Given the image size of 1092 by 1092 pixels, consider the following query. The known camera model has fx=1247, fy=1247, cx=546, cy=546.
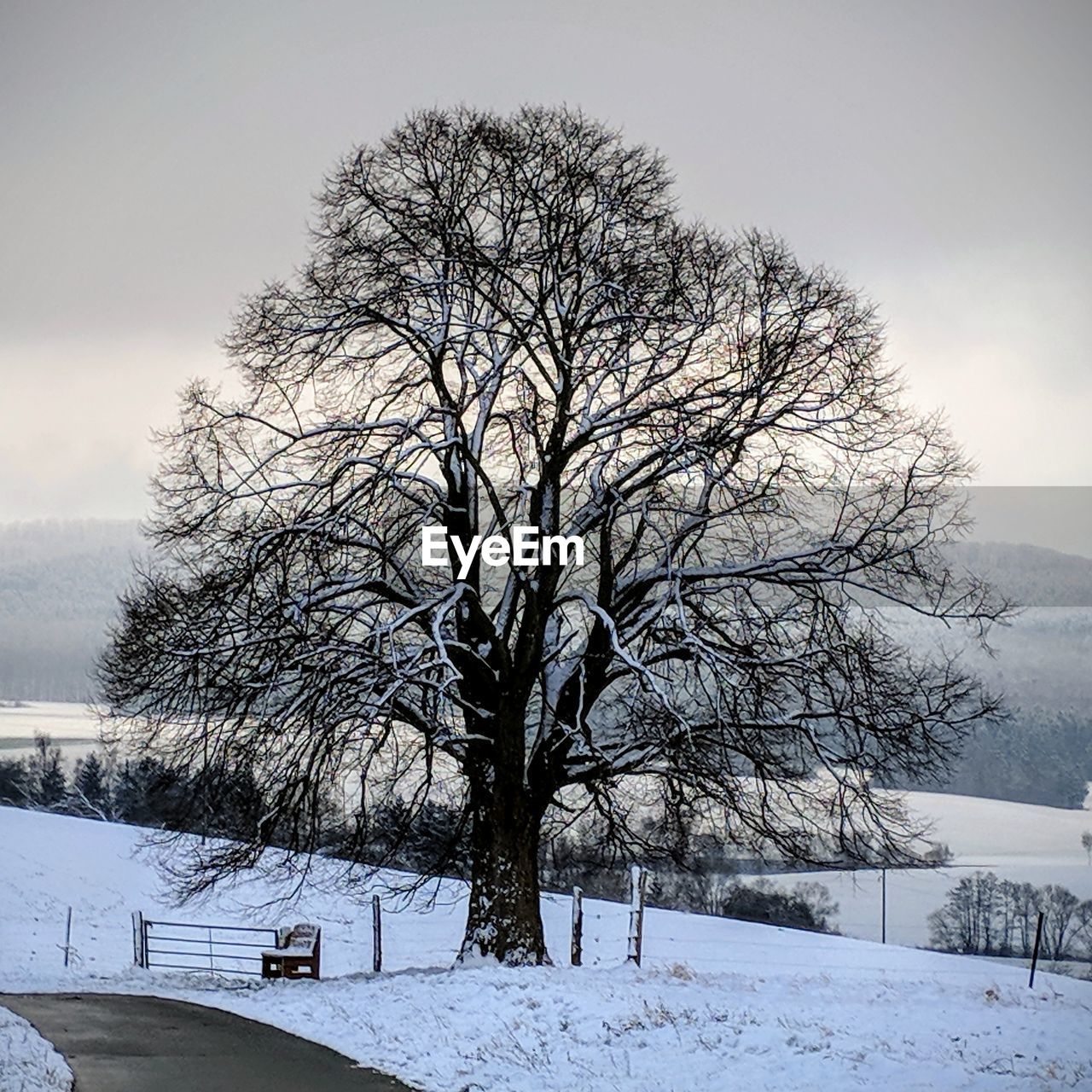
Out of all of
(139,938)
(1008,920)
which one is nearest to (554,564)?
(139,938)

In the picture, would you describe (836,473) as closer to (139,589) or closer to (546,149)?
(546,149)

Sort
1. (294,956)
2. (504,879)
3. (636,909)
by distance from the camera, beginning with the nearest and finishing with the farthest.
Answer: (504,879)
(636,909)
(294,956)

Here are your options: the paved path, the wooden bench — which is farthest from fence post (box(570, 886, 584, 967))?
the paved path

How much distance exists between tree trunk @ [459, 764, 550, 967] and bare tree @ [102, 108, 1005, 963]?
4cm

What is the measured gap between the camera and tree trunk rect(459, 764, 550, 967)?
49.7ft

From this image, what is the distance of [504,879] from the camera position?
1533 centimetres

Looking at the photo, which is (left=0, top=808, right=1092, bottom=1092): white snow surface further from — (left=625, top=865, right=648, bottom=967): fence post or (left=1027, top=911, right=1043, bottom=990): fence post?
(left=625, top=865, right=648, bottom=967): fence post

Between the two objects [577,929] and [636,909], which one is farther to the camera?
[636,909]

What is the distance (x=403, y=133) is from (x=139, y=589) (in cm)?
703

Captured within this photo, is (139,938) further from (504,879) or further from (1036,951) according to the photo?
(1036,951)

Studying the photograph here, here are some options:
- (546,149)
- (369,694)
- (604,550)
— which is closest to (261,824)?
(369,694)

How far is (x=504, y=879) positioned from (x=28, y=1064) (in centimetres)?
658

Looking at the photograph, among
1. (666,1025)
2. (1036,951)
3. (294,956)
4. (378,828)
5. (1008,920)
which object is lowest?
(1008,920)

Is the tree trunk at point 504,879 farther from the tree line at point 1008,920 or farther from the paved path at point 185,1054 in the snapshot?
the tree line at point 1008,920
